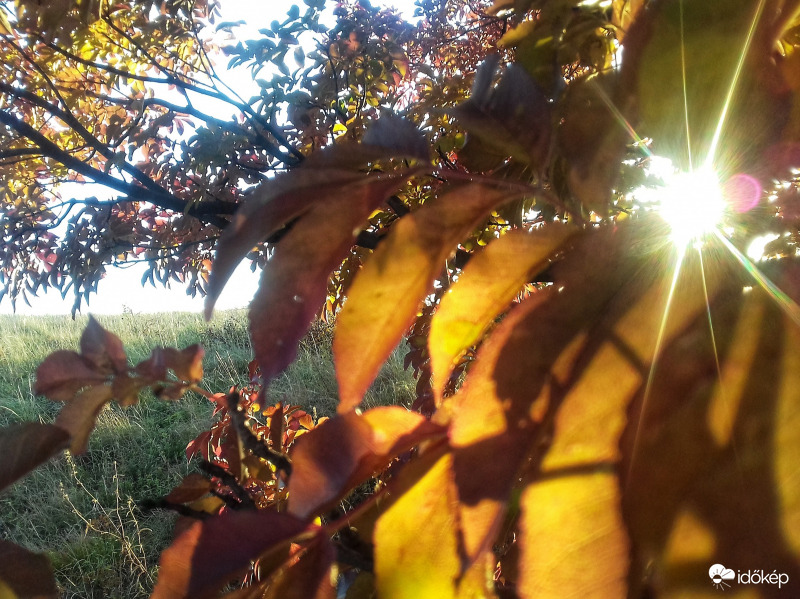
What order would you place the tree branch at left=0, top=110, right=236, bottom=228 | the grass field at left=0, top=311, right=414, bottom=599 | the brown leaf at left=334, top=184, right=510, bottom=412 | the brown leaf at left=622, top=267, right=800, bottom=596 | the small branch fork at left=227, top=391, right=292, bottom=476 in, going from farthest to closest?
the grass field at left=0, top=311, right=414, bottom=599, the tree branch at left=0, top=110, right=236, bottom=228, the small branch fork at left=227, top=391, right=292, bottom=476, the brown leaf at left=334, top=184, right=510, bottom=412, the brown leaf at left=622, top=267, right=800, bottom=596

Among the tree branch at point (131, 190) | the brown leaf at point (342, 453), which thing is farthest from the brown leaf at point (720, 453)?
the tree branch at point (131, 190)

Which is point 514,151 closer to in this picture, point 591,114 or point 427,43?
point 591,114

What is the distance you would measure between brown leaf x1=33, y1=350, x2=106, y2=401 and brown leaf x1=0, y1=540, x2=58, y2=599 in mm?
152

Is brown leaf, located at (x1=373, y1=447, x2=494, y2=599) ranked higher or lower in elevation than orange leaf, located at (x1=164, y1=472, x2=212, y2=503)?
higher

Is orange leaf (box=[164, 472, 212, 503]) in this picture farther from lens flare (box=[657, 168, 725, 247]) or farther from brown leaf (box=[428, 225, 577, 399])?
lens flare (box=[657, 168, 725, 247])

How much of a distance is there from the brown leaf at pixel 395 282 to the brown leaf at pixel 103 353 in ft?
0.79

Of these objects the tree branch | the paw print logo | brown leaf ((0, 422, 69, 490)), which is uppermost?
the tree branch

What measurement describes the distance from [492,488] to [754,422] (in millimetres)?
97

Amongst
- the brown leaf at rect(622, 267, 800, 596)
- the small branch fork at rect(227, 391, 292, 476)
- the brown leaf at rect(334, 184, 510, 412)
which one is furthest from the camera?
the small branch fork at rect(227, 391, 292, 476)

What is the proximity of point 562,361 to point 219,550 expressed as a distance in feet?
0.60

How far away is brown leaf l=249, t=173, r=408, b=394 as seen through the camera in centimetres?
27

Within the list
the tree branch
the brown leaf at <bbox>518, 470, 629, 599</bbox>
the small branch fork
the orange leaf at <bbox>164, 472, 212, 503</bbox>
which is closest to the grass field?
the tree branch

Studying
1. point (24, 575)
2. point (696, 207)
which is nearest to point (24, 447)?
point (24, 575)

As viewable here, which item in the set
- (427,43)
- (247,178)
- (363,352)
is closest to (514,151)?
(363,352)
